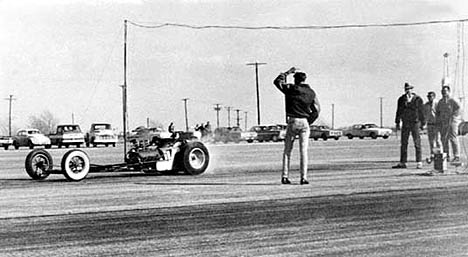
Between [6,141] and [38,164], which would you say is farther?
[6,141]

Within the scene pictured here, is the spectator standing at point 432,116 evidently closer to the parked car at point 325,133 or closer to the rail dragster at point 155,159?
the rail dragster at point 155,159

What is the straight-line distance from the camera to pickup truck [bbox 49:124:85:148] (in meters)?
54.6

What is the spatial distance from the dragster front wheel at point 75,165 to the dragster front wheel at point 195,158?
2.02 metres

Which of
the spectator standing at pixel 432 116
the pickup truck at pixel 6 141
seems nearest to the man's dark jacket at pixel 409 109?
the spectator standing at pixel 432 116

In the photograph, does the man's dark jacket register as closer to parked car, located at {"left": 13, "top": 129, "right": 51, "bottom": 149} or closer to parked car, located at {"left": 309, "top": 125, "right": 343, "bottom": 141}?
parked car, located at {"left": 13, "top": 129, "right": 51, "bottom": 149}

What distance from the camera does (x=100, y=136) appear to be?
54.4m

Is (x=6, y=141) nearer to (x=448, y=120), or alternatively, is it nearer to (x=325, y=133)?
(x=325, y=133)

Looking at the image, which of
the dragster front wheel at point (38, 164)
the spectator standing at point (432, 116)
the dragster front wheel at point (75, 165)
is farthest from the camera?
the spectator standing at point (432, 116)

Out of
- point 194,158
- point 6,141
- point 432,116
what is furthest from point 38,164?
Answer: point 6,141

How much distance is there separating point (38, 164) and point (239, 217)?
24.9 ft

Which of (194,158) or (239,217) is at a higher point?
(194,158)

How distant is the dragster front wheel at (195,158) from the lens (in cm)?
1561

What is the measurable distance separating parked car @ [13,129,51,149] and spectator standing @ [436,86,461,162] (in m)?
41.6

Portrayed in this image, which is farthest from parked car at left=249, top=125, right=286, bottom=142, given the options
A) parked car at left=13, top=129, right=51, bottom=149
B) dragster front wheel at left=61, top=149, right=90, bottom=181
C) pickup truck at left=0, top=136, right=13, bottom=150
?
dragster front wheel at left=61, top=149, right=90, bottom=181
